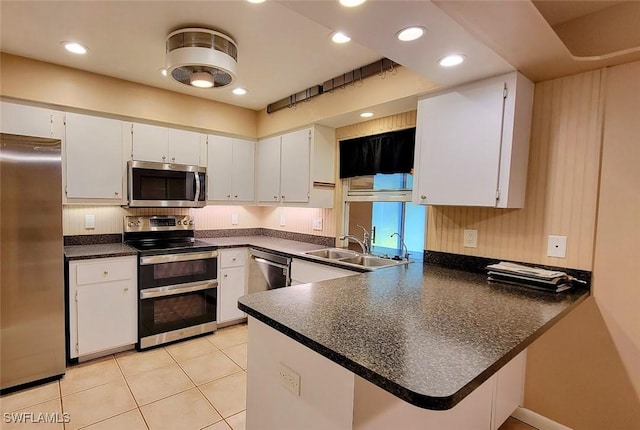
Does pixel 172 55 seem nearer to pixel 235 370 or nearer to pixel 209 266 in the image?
pixel 209 266

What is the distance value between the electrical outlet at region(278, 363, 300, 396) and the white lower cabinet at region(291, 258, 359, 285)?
128 cm

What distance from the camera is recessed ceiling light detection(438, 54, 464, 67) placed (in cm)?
159

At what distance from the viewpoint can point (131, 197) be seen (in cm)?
294

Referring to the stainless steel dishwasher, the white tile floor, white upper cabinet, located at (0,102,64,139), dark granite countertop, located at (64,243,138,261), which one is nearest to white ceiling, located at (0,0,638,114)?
white upper cabinet, located at (0,102,64,139)

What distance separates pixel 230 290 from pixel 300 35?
2564 mm

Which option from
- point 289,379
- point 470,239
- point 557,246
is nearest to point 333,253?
point 470,239

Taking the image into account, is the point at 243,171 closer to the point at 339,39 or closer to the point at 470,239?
the point at 339,39

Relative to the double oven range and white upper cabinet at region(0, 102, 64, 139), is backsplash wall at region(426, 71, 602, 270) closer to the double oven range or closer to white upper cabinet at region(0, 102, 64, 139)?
the double oven range

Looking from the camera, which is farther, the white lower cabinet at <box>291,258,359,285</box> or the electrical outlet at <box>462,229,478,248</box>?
the white lower cabinet at <box>291,258,359,285</box>

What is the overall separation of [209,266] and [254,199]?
1065mm

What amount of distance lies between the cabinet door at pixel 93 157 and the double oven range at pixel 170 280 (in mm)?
415

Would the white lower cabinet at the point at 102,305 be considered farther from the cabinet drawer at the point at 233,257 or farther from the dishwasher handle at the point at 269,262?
the dishwasher handle at the point at 269,262

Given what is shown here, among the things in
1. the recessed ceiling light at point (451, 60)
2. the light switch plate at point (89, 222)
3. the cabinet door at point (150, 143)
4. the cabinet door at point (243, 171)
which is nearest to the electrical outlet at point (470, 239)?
the recessed ceiling light at point (451, 60)

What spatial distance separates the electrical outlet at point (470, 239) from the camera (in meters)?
2.20
